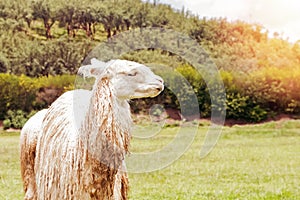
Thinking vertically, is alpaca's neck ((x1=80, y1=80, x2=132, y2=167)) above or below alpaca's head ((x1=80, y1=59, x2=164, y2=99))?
below

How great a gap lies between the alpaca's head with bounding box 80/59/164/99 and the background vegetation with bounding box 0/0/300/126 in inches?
755

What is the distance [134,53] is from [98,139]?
1967 cm

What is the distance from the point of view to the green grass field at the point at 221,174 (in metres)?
9.02

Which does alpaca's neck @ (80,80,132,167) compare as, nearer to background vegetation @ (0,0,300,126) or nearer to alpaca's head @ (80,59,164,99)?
alpaca's head @ (80,59,164,99)

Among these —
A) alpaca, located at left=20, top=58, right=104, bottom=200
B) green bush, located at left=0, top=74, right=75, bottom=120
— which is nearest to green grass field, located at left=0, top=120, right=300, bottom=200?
alpaca, located at left=20, top=58, right=104, bottom=200

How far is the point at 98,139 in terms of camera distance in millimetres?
3891

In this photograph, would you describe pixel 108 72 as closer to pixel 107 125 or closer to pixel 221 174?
pixel 107 125

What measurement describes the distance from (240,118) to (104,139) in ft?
88.9

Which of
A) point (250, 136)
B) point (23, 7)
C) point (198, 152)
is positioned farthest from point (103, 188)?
point (23, 7)

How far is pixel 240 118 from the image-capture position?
99.7 feet

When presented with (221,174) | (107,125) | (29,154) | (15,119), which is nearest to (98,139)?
(107,125)

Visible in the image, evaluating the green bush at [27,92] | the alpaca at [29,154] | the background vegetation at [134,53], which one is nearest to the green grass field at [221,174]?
the alpaca at [29,154]

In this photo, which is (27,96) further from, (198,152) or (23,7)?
(23,7)

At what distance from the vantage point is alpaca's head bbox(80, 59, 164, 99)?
3.95 meters
